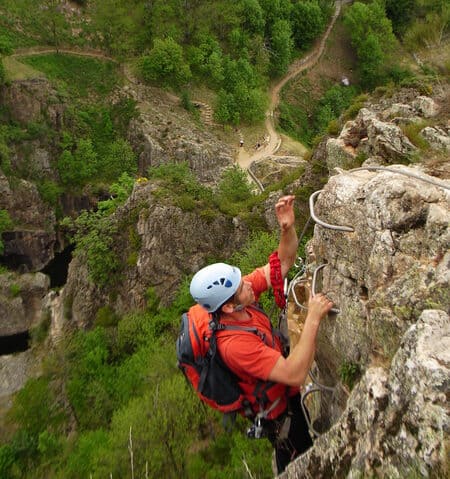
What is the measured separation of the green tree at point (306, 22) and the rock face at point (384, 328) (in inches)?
2307

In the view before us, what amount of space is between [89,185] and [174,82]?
16.1m

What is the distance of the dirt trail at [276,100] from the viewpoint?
4538 centimetres

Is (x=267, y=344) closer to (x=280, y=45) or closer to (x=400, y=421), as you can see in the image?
(x=400, y=421)

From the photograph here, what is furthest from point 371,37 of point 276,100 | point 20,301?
point 20,301

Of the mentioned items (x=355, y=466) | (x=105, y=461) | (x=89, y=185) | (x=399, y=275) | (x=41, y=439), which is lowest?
(x=89, y=185)

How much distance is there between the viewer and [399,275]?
5.02m

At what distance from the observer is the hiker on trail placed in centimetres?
447

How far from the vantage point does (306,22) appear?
189 feet

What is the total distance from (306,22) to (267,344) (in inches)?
2436

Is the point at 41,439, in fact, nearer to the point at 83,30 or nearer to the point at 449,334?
the point at 449,334

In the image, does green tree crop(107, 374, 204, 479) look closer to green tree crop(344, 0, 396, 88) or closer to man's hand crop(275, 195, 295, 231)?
man's hand crop(275, 195, 295, 231)

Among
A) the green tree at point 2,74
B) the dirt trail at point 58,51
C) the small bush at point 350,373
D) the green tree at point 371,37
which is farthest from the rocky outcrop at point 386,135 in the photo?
the dirt trail at point 58,51

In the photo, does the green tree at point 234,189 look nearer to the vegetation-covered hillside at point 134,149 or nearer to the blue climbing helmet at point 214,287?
the vegetation-covered hillside at point 134,149

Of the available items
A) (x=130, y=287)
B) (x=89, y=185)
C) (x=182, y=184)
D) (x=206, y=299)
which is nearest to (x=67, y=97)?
(x=89, y=185)
